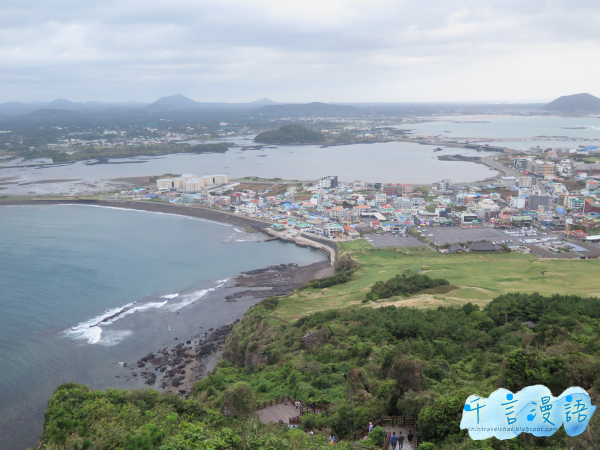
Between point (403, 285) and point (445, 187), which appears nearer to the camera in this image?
point (403, 285)

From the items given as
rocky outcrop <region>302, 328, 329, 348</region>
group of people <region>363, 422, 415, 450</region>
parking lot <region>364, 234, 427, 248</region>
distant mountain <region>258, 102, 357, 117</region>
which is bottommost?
parking lot <region>364, 234, 427, 248</region>

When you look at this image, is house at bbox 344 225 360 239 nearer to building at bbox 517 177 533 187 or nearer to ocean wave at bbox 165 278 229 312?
ocean wave at bbox 165 278 229 312

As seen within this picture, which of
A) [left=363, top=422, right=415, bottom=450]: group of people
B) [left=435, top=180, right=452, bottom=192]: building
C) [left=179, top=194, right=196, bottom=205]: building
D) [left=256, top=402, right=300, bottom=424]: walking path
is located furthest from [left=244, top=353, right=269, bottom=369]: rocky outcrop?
[left=435, top=180, right=452, bottom=192]: building

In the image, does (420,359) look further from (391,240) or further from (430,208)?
(430,208)

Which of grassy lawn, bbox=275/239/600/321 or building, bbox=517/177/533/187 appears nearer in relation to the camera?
grassy lawn, bbox=275/239/600/321

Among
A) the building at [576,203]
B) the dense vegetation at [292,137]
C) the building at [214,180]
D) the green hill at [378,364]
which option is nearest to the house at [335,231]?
the green hill at [378,364]

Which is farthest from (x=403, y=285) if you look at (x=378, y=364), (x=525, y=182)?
(x=525, y=182)
